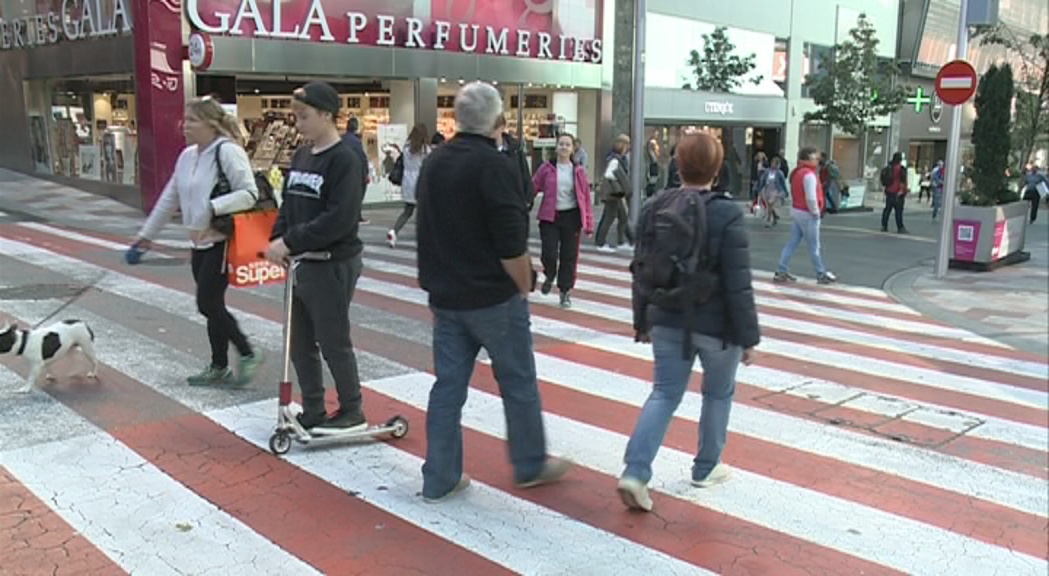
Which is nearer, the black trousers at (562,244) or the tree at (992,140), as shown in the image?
the black trousers at (562,244)

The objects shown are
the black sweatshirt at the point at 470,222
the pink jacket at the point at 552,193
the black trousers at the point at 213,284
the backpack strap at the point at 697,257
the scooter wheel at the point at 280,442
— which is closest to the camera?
the black sweatshirt at the point at 470,222

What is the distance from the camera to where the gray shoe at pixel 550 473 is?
14.9 ft

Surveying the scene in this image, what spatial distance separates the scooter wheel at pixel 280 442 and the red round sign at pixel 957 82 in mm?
11343

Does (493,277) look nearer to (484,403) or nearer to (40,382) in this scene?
(484,403)

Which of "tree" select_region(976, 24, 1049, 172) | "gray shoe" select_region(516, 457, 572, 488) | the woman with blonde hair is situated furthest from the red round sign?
"gray shoe" select_region(516, 457, 572, 488)

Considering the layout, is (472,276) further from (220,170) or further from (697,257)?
(220,170)

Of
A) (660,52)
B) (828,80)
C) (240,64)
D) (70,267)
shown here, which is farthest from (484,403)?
(828,80)

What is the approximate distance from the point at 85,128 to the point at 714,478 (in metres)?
20.2

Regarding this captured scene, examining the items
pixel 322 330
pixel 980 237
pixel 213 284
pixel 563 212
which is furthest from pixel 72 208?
pixel 980 237

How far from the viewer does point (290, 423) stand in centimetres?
484

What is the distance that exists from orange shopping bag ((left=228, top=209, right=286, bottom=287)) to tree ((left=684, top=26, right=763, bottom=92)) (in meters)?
25.0

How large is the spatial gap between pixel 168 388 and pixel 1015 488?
512 cm

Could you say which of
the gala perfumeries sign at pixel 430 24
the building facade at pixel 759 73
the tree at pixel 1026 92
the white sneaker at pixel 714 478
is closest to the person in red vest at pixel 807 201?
the white sneaker at pixel 714 478

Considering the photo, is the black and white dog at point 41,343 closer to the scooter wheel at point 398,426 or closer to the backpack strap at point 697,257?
the scooter wheel at point 398,426
